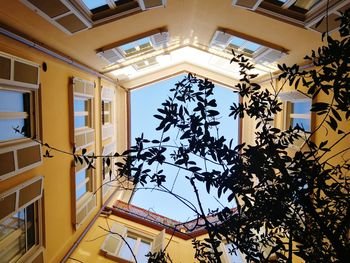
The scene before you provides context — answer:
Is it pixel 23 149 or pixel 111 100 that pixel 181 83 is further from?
pixel 111 100

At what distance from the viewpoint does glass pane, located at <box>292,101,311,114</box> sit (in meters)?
6.76

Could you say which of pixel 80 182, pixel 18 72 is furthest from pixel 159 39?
pixel 80 182

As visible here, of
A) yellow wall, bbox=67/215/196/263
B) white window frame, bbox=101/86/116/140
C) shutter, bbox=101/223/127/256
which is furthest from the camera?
white window frame, bbox=101/86/116/140

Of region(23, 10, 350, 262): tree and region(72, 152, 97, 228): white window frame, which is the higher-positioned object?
region(23, 10, 350, 262): tree

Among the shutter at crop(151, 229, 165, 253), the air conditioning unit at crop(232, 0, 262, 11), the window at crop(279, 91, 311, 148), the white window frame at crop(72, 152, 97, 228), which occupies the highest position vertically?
the air conditioning unit at crop(232, 0, 262, 11)

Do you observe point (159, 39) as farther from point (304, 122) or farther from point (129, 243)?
point (129, 243)

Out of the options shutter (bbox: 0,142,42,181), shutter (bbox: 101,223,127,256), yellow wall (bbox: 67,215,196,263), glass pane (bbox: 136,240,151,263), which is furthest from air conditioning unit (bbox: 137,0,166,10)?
glass pane (bbox: 136,240,151,263)

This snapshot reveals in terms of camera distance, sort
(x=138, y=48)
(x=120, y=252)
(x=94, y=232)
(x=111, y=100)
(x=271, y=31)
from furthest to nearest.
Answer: (x=111, y=100) < (x=138, y=48) < (x=94, y=232) < (x=120, y=252) < (x=271, y=31)

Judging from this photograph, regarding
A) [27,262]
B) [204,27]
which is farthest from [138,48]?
[27,262]

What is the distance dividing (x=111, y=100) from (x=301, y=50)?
19.4 feet

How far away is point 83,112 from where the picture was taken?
710 centimetres

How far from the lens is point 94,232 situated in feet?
23.2

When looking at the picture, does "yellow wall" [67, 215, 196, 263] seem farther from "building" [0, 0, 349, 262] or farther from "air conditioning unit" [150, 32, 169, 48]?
"air conditioning unit" [150, 32, 169, 48]

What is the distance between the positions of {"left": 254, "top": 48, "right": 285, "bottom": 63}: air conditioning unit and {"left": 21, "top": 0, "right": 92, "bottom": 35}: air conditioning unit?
3.88 meters
